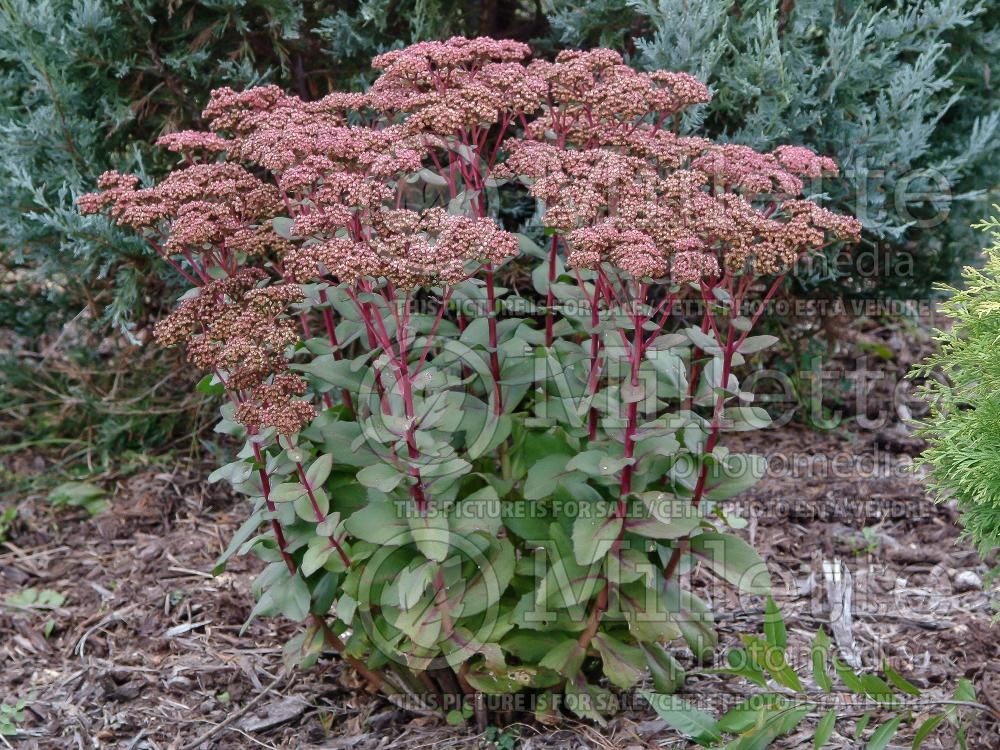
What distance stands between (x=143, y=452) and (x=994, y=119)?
3.80 metres

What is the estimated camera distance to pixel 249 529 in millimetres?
2771

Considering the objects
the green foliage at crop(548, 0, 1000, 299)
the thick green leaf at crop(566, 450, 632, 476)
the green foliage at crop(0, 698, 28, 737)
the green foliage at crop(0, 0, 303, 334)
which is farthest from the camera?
the green foliage at crop(0, 0, 303, 334)

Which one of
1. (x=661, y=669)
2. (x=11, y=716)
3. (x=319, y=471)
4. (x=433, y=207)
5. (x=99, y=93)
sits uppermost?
(x=99, y=93)

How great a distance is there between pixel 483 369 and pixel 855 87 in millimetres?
2141

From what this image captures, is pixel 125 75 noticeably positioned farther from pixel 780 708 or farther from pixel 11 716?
pixel 780 708

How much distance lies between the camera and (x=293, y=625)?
3.66 m

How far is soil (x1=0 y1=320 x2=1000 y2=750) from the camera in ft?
10.3

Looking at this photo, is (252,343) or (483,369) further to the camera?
(483,369)

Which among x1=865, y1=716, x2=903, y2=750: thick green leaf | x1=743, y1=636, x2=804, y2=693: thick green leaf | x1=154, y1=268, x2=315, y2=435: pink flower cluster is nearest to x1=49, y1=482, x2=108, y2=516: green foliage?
x1=154, y1=268, x2=315, y2=435: pink flower cluster

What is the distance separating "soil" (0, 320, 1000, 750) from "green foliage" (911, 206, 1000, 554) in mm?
390

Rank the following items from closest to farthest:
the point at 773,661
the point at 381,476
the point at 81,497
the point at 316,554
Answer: the point at 381,476, the point at 316,554, the point at 773,661, the point at 81,497

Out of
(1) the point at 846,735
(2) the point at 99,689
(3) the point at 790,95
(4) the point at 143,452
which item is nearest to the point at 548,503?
(1) the point at 846,735

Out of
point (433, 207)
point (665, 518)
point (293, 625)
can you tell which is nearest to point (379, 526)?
point (665, 518)

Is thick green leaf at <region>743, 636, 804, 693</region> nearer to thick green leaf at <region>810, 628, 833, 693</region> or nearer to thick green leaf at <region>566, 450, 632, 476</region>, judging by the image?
thick green leaf at <region>810, 628, 833, 693</region>
